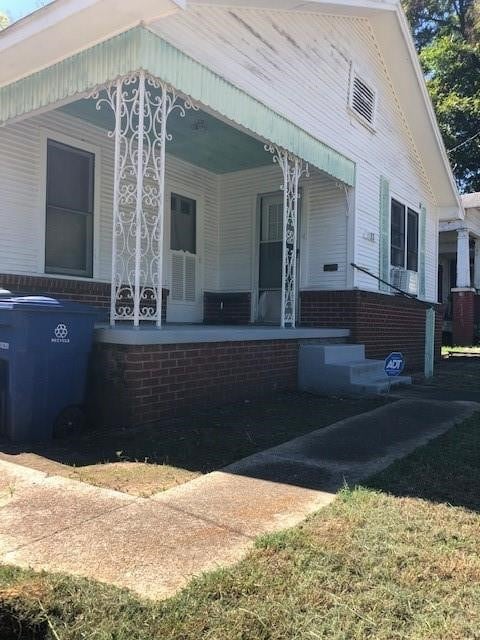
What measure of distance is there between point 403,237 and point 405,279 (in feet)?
3.08

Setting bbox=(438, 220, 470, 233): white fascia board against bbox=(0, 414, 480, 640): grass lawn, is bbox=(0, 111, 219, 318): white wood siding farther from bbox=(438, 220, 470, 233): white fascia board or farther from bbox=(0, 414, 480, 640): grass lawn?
bbox=(438, 220, 470, 233): white fascia board

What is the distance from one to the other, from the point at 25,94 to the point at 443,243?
1690cm

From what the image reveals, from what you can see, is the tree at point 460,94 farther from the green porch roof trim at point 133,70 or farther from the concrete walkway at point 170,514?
the concrete walkway at point 170,514

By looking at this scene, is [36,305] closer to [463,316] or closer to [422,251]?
[422,251]

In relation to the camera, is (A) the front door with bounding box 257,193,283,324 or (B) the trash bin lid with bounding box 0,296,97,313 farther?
(A) the front door with bounding box 257,193,283,324

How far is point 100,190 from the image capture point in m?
8.00

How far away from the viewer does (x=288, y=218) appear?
29.4ft

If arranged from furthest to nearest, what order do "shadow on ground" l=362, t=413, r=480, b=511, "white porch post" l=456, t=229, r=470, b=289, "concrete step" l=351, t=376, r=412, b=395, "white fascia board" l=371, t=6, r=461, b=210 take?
"white porch post" l=456, t=229, r=470, b=289
"white fascia board" l=371, t=6, r=461, b=210
"concrete step" l=351, t=376, r=412, b=395
"shadow on ground" l=362, t=413, r=480, b=511

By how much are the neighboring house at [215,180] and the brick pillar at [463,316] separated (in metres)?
5.66

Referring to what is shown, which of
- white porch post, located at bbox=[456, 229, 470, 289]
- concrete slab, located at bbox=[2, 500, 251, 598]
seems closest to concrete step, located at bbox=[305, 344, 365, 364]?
concrete slab, located at bbox=[2, 500, 251, 598]

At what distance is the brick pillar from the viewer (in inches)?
714

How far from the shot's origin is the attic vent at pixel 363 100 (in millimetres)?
10133

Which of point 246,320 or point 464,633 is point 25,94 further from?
point 464,633

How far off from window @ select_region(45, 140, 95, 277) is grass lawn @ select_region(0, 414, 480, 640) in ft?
17.7
